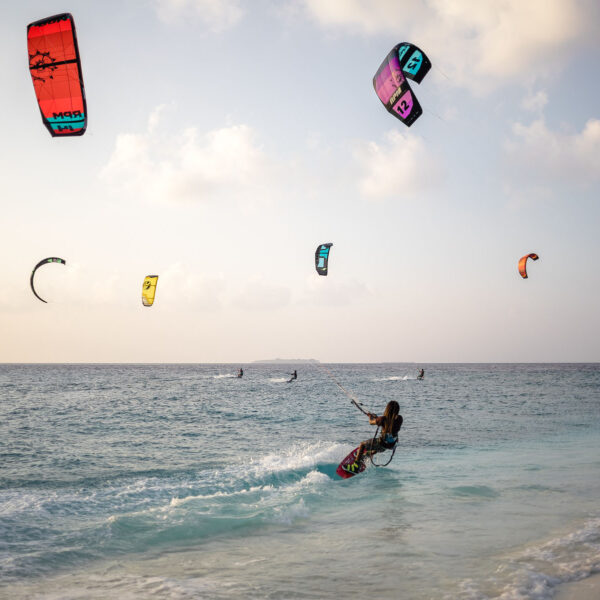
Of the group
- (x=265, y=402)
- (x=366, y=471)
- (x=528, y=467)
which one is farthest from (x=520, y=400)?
(x=366, y=471)

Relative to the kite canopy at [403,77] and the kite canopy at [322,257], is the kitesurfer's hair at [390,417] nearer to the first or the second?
the kite canopy at [403,77]

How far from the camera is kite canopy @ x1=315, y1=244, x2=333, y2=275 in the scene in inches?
956

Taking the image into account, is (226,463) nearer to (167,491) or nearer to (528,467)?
(167,491)

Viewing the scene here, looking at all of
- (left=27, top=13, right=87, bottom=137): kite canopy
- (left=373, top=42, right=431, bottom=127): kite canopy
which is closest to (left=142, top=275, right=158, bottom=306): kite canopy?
(left=27, top=13, right=87, bottom=137): kite canopy

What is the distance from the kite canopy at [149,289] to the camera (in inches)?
996

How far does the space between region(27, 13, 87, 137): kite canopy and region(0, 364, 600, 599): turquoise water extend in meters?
6.95

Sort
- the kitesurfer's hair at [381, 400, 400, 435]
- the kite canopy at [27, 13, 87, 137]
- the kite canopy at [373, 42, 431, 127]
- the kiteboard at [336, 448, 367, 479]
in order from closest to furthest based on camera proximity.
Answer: the kite canopy at [27, 13, 87, 137], the kite canopy at [373, 42, 431, 127], the kitesurfer's hair at [381, 400, 400, 435], the kiteboard at [336, 448, 367, 479]

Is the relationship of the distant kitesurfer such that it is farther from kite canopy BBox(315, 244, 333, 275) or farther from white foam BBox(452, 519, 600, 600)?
Result: kite canopy BBox(315, 244, 333, 275)

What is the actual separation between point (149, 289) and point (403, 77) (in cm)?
1932

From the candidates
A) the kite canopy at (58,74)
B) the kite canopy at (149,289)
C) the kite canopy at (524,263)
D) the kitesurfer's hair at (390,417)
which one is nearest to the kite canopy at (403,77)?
the kitesurfer's hair at (390,417)

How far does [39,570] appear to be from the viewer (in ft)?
21.7

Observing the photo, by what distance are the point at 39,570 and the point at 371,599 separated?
4.62 metres

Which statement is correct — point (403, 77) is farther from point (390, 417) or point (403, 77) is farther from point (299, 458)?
point (299, 458)

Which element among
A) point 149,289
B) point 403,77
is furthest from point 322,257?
point 403,77
